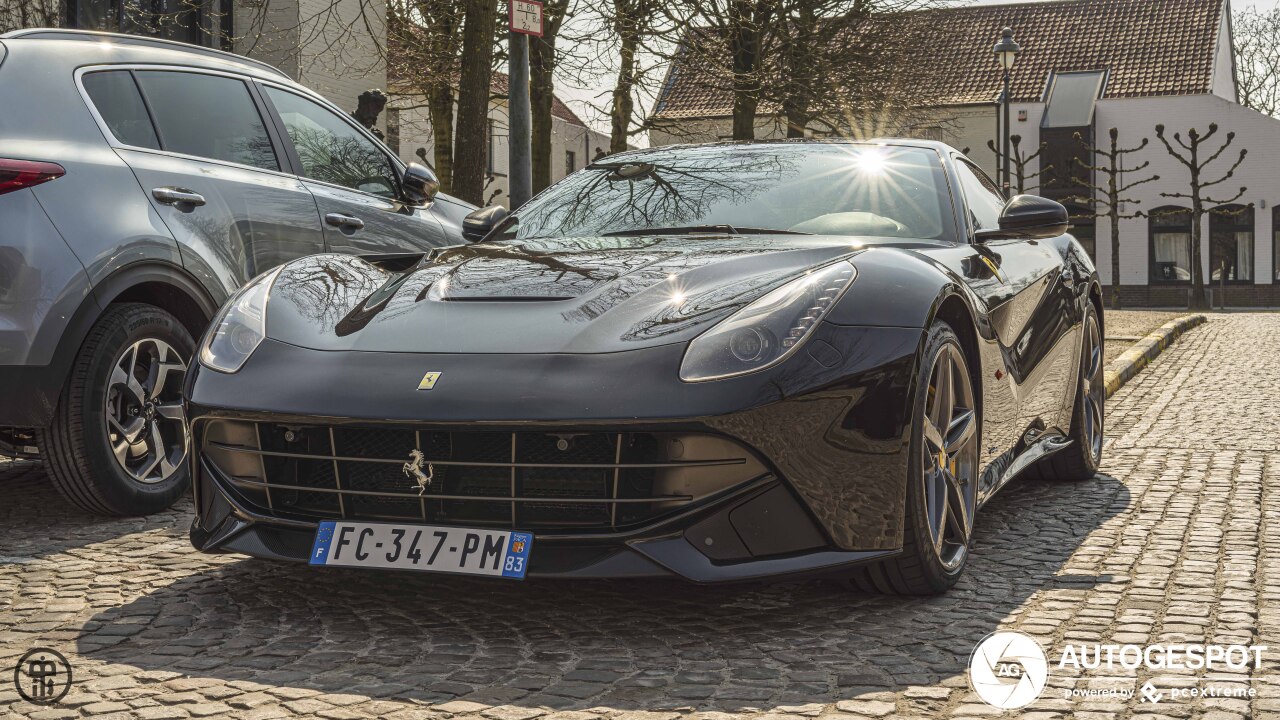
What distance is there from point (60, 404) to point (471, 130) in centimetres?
736

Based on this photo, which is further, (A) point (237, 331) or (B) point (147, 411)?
(B) point (147, 411)

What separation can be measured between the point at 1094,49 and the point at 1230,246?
804 centimetres

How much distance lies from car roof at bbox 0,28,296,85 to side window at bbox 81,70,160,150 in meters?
0.08

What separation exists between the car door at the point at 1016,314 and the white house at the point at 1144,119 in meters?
38.4

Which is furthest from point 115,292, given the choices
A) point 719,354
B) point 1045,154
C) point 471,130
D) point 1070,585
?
point 1045,154

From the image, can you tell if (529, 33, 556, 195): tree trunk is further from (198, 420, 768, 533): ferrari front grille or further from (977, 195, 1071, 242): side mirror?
(198, 420, 768, 533): ferrari front grille

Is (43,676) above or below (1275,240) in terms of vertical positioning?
below

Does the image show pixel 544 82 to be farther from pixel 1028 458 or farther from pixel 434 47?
pixel 1028 458

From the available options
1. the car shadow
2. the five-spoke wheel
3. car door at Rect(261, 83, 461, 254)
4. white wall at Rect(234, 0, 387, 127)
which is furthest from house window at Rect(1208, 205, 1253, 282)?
the car shadow

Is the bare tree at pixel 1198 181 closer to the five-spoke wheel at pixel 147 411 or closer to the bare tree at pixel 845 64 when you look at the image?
the bare tree at pixel 845 64

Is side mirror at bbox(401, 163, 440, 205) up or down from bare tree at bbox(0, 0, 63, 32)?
down

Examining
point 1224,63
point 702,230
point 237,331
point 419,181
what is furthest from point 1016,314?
point 1224,63

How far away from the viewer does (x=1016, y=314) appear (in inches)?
197

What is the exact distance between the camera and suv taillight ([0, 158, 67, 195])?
15.3 feet
